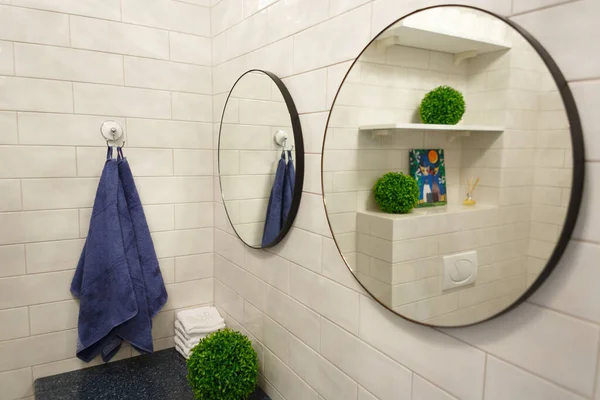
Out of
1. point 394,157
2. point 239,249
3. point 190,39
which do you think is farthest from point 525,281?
point 190,39

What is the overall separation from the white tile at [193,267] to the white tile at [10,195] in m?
0.60

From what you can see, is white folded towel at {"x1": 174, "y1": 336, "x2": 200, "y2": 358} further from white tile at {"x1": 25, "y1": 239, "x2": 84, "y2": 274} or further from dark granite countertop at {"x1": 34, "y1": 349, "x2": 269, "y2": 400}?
white tile at {"x1": 25, "y1": 239, "x2": 84, "y2": 274}

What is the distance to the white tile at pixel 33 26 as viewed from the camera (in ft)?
4.60

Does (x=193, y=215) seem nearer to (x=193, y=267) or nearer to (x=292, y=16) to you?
(x=193, y=267)

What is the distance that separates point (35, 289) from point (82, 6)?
3.36 ft

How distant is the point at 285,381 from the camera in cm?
133

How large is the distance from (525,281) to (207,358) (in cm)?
96

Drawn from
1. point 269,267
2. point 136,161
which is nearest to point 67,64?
point 136,161

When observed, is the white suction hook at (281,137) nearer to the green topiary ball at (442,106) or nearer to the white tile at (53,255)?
the green topiary ball at (442,106)

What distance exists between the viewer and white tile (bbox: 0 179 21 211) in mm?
1443

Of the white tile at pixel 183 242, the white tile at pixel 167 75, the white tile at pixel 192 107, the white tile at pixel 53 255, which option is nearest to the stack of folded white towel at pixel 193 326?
the white tile at pixel 183 242

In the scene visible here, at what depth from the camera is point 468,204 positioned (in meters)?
0.73

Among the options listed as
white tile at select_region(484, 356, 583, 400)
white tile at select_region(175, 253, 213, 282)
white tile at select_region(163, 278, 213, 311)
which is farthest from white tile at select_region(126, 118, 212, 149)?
white tile at select_region(484, 356, 583, 400)

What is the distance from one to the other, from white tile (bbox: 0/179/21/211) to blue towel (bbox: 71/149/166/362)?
0.25 meters
